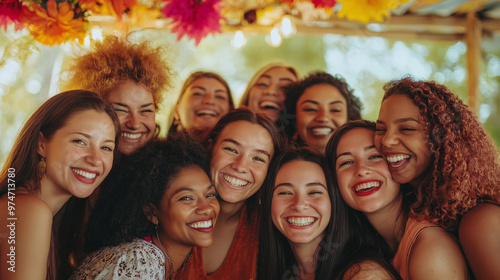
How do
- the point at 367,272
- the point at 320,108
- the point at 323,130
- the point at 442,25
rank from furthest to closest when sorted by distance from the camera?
1. the point at 442,25
2. the point at 320,108
3. the point at 323,130
4. the point at 367,272

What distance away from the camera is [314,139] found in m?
4.20

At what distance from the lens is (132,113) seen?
3363 mm

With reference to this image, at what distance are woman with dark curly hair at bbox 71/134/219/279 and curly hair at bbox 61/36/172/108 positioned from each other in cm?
59

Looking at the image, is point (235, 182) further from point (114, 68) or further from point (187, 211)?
point (114, 68)

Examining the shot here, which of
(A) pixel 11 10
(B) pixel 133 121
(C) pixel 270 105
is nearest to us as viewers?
(A) pixel 11 10

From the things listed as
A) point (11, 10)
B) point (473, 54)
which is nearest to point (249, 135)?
point (11, 10)

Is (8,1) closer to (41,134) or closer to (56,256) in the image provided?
(41,134)

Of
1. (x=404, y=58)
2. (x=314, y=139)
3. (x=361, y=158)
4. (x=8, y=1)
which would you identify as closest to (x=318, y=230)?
(x=361, y=158)

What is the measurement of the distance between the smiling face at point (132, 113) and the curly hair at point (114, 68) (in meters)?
0.06

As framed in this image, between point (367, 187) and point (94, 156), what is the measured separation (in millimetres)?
1778

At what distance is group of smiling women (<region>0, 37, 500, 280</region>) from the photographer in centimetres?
256

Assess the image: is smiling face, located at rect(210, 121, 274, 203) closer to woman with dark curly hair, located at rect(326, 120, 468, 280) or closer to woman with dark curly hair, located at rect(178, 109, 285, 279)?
woman with dark curly hair, located at rect(178, 109, 285, 279)

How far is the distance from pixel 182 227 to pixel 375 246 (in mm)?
1351

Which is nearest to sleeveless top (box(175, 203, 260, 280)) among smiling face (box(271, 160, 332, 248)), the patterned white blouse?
smiling face (box(271, 160, 332, 248))
